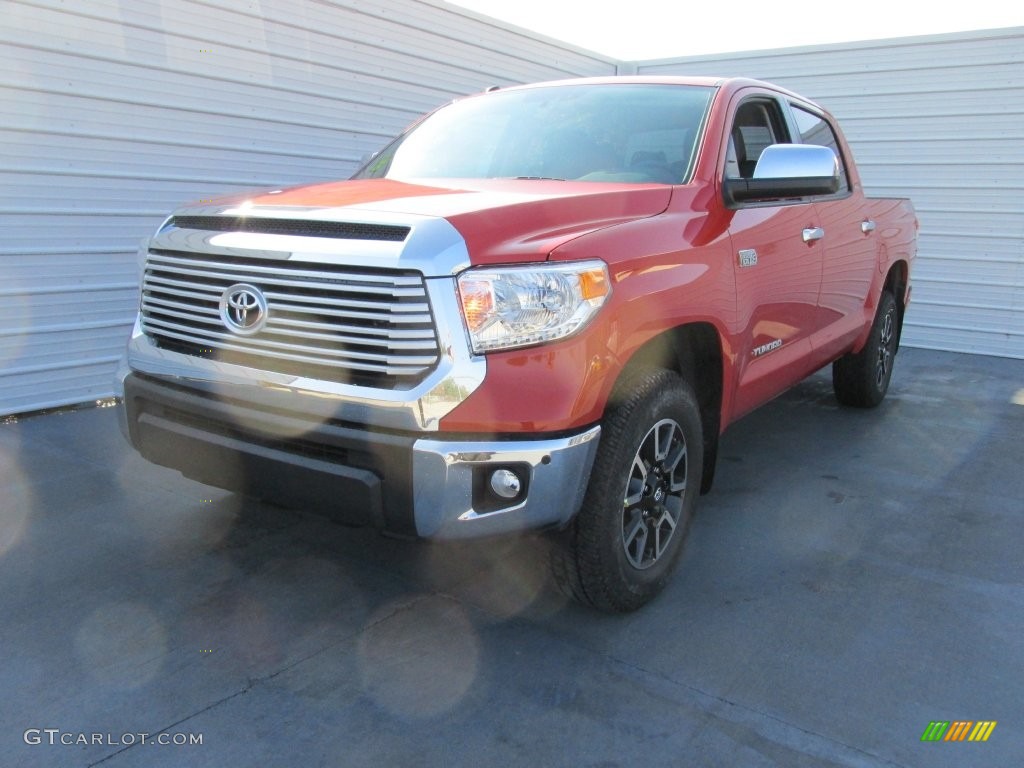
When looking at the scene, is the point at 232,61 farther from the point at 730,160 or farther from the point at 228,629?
the point at 228,629

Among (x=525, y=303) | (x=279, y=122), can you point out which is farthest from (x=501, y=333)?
(x=279, y=122)

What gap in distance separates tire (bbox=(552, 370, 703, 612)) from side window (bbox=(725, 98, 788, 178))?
114 centimetres

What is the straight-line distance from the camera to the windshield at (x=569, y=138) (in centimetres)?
335

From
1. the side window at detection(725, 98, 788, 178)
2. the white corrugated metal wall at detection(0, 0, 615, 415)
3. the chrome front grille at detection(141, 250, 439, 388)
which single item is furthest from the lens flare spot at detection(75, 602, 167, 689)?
the white corrugated metal wall at detection(0, 0, 615, 415)

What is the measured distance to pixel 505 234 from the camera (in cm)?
242

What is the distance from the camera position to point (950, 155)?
8.65 meters

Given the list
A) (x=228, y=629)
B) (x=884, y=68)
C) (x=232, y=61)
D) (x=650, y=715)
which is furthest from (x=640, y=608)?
(x=884, y=68)

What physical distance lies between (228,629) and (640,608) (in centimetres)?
138

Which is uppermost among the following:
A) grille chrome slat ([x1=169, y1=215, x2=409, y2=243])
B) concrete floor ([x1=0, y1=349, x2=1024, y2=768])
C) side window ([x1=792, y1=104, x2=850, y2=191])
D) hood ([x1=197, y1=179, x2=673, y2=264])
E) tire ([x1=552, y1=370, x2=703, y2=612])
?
side window ([x1=792, y1=104, x2=850, y2=191])

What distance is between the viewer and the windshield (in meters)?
3.35

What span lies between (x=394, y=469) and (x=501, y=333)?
1.53 ft

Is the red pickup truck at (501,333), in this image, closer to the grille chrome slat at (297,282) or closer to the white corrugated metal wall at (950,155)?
the grille chrome slat at (297,282)

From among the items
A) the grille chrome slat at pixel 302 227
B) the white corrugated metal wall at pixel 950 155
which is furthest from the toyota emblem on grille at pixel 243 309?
the white corrugated metal wall at pixel 950 155

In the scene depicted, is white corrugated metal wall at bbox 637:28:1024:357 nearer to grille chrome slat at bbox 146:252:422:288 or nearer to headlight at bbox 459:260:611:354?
headlight at bbox 459:260:611:354
